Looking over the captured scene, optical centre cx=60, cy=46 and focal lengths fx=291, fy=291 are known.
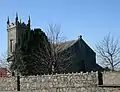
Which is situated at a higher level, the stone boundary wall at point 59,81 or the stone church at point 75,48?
the stone church at point 75,48

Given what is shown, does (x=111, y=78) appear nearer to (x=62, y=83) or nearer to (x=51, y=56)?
A: (x=62, y=83)

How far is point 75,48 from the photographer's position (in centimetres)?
6612

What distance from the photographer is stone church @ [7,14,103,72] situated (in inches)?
2366

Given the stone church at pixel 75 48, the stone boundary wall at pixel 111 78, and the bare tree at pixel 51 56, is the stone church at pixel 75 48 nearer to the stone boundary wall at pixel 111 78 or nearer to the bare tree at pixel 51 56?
the bare tree at pixel 51 56

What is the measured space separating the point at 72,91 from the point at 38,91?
4312mm

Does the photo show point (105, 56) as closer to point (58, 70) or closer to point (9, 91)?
point (58, 70)

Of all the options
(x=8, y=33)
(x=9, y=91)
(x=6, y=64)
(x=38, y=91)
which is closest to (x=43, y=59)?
(x=6, y=64)

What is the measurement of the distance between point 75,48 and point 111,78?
50.2 meters

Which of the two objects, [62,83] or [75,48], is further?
[75,48]

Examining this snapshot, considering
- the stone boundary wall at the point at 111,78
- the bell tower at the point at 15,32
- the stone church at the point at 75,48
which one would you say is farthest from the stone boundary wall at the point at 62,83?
the bell tower at the point at 15,32

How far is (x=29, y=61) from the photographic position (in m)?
51.1

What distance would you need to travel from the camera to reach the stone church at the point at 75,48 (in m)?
60.1

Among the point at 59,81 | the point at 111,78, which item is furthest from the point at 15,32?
the point at 111,78

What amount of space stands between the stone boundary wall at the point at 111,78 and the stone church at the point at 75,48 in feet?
134
